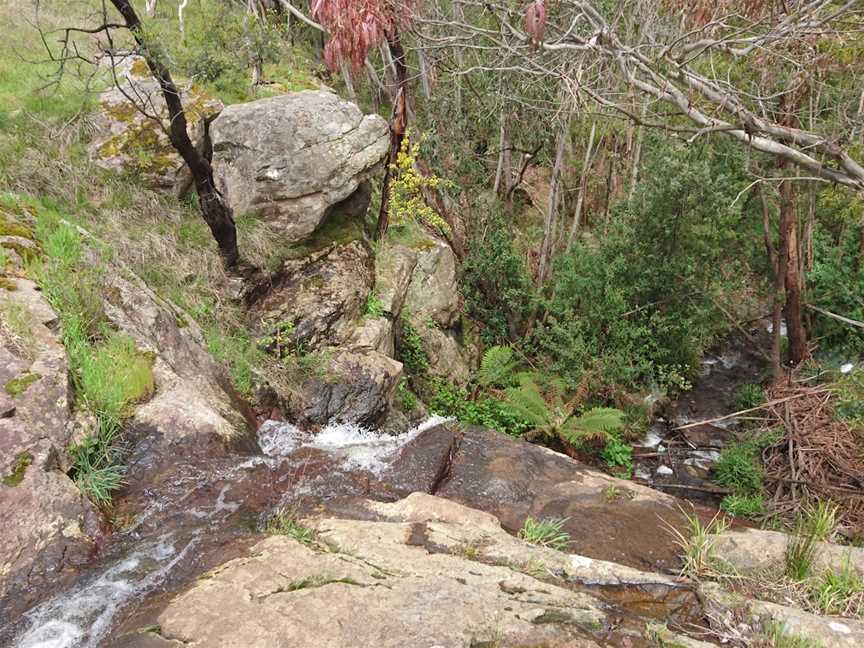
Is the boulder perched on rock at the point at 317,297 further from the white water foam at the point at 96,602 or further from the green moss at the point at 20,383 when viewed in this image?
the white water foam at the point at 96,602

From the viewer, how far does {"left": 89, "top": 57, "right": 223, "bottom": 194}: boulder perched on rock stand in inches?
303

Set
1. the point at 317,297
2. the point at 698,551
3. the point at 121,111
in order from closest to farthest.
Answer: the point at 698,551
the point at 317,297
the point at 121,111

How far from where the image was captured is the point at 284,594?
9.71ft

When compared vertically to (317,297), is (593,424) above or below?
below

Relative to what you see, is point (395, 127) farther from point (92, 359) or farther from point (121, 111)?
point (92, 359)

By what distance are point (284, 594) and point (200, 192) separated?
200 inches

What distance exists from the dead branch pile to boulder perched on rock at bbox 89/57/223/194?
8.15 m

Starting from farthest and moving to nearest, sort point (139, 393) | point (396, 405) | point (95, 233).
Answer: point (396, 405) < point (95, 233) < point (139, 393)

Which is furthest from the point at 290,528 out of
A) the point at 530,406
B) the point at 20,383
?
the point at 530,406

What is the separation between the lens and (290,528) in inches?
146

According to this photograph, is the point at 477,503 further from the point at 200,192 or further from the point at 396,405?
the point at 200,192

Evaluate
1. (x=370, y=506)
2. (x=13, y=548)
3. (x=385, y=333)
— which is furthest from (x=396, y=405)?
(x=13, y=548)

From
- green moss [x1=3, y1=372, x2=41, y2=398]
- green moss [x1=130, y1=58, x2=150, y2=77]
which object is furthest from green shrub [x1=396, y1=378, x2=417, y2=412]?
green moss [x1=130, y1=58, x2=150, y2=77]

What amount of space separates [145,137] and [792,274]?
32.4 feet
